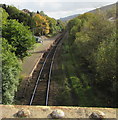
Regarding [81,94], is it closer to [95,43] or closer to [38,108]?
[95,43]

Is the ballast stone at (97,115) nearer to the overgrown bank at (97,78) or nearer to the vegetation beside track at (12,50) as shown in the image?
the overgrown bank at (97,78)

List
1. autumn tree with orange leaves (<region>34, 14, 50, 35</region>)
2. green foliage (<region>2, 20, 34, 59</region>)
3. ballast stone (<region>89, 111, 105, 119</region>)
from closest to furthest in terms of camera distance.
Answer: ballast stone (<region>89, 111, 105, 119</region>) → green foliage (<region>2, 20, 34, 59</region>) → autumn tree with orange leaves (<region>34, 14, 50, 35</region>)

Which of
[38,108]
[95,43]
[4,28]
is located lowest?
[38,108]

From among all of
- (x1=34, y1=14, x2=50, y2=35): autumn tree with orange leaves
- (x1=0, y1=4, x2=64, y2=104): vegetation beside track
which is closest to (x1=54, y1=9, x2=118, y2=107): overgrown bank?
(x1=0, y1=4, x2=64, y2=104): vegetation beside track

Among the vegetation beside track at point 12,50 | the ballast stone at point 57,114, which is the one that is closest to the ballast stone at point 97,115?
the ballast stone at point 57,114

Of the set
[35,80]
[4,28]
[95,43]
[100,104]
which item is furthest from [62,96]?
[4,28]

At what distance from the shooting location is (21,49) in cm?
1702

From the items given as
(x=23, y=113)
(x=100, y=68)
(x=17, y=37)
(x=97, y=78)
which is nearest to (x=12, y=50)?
(x=17, y=37)

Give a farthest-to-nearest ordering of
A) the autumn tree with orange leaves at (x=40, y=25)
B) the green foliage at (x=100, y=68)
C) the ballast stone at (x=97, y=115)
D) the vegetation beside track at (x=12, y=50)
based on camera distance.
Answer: the autumn tree with orange leaves at (x=40, y=25) → the green foliage at (x=100, y=68) → the vegetation beside track at (x=12, y=50) → the ballast stone at (x=97, y=115)

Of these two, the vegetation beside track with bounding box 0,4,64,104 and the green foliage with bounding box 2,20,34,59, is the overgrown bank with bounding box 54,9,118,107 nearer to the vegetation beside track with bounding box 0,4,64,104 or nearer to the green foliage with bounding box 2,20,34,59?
the vegetation beside track with bounding box 0,4,64,104

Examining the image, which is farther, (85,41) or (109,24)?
(85,41)

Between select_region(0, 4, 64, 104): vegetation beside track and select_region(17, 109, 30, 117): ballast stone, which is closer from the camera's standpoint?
select_region(17, 109, 30, 117): ballast stone

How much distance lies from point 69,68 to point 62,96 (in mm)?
7769

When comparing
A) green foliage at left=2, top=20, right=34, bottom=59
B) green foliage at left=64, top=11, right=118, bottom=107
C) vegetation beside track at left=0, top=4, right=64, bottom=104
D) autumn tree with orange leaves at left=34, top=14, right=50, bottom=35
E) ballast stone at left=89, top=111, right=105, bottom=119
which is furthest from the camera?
autumn tree with orange leaves at left=34, top=14, right=50, bottom=35
